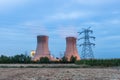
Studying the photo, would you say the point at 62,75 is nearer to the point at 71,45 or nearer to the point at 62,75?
the point at 62,75

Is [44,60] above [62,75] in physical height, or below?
above

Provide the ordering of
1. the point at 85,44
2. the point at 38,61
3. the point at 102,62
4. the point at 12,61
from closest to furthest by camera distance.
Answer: the point at 85,44
the point at 102,62
the point at 38,61
the point at 12,61

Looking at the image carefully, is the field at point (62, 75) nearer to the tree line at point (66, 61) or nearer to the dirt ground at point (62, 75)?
the dirt ground at point (62, 75)

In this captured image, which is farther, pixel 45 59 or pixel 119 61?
pixel 45 59

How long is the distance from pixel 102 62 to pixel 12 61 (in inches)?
1620

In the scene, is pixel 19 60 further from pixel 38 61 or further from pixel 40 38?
pixel 40 38

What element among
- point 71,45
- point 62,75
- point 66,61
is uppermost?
point 71,45

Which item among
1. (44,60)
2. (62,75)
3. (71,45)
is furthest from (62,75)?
(44,60)

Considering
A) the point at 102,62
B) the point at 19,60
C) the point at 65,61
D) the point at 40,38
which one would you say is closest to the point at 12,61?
the point at 19,60

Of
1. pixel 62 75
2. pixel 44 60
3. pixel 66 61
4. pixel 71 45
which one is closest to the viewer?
pixel 62 75

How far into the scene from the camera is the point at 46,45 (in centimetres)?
9119

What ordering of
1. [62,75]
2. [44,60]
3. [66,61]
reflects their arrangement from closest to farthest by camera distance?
1. [62,75]
2. [44,60]
3. [66,61]

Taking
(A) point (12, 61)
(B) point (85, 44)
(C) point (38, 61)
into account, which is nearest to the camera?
(B) point (85, 44)

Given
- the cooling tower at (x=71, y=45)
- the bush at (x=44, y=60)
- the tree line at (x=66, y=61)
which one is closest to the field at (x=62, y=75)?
the tree line at (x=66, y=61)
